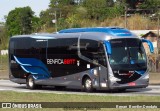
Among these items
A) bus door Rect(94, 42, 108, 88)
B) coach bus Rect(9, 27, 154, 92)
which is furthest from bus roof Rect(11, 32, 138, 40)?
bus door Rect(94, 42, 108, 88)

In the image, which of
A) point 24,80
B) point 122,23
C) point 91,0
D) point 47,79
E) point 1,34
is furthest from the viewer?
point 1,34

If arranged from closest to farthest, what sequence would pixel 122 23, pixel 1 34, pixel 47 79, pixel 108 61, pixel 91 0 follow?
pixel 108 61, pixel 47 79, pixel 122 23, pixel 91 0, pixel 1 34

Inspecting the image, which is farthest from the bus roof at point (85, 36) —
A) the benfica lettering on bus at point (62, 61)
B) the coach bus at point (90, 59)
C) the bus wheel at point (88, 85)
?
the bus wheel at point (88, 85)

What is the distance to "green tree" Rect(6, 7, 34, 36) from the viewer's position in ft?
367

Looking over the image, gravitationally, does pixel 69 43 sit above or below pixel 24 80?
above

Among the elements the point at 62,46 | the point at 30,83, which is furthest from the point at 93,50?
the point at 30,83

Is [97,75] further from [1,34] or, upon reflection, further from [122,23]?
[1,34]

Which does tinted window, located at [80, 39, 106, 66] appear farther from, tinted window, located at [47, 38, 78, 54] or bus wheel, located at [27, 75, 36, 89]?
bus wheel, located at [27, 75, 36, 89]

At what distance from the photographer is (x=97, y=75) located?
88.3 ft

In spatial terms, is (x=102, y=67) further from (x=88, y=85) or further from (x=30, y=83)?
(x=30, y=83)

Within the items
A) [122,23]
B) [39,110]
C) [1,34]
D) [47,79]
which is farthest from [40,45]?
[1,34]

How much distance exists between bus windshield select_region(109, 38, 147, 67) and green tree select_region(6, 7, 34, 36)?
3249 inches

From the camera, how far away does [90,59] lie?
1076 inches

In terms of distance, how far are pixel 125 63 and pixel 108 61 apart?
35.8 inches
